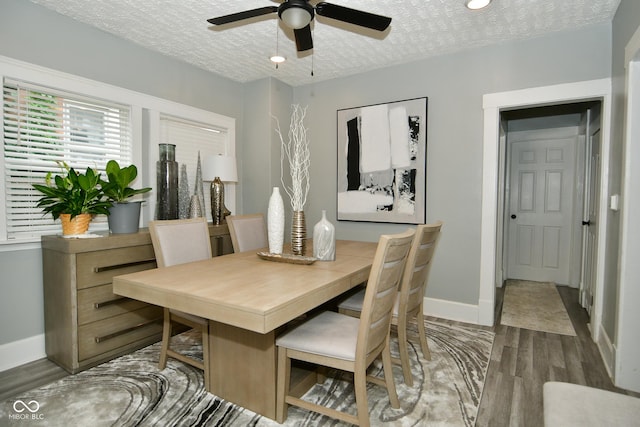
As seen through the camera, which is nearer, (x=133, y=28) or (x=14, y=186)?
(x=14, y=186)

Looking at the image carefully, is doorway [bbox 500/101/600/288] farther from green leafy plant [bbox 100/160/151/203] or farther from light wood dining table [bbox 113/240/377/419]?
green leafy plant [bbox 100/160/151/203]

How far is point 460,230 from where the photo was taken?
3402 mm

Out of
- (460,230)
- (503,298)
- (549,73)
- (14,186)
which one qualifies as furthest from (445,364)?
(14,186)

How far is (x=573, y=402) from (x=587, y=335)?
2.35 m

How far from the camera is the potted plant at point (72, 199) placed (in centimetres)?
241

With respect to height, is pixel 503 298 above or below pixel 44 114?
below

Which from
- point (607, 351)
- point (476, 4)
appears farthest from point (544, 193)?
point (476, 4)

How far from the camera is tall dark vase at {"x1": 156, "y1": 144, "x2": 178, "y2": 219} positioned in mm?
3178

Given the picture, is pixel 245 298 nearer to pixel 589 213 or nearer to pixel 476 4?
pixel 476 4

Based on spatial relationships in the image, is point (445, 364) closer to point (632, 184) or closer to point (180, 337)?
point (632, 184)

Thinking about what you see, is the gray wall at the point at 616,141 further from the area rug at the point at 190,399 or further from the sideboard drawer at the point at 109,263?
the sideboard drawer at the point at 109,263

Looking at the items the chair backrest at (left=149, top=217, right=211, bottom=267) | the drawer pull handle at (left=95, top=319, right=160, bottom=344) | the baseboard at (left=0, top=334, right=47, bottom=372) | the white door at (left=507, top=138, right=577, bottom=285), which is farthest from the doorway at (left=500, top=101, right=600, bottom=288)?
the baseboard at (left=0, top=334, right=47, bottom=372)

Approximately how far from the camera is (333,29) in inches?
114

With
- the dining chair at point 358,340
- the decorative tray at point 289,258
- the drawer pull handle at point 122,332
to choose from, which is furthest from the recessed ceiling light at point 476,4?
the drawer pull handle at point 122,332
